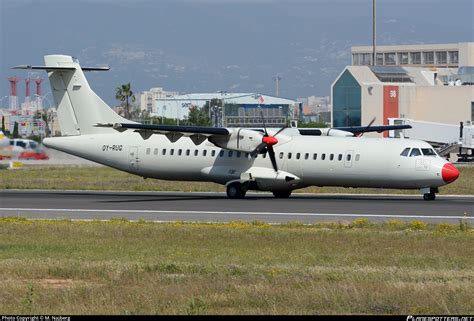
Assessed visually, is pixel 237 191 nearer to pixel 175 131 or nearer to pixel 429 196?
pixel 175 131

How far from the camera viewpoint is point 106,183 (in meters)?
52.8

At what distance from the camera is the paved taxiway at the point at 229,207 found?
105 ft

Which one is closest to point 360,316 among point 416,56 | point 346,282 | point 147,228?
point 346,282

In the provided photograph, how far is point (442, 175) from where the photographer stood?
36.9 meters

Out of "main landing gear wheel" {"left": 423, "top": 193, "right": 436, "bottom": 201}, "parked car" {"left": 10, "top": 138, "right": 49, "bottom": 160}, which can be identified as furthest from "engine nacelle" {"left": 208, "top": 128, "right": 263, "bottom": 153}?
"parked car" {"left": 10, "top": 138, "right": 49, "bottom": 160}

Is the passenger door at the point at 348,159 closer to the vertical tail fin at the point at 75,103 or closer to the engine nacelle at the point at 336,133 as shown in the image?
the engine nacelle at the point at 336,133

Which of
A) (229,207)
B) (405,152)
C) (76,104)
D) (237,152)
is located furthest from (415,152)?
(76,104)

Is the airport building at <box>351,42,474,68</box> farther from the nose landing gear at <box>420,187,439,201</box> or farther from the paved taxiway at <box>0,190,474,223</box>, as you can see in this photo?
the nose landing gear at <box>420,187,439,201</box>

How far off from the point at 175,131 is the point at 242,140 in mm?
2640

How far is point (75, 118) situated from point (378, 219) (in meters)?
16.6

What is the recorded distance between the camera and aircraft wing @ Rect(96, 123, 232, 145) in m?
38.7

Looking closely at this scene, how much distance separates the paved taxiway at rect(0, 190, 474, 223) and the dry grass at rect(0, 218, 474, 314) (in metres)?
2.67

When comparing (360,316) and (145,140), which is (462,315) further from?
(145,140)

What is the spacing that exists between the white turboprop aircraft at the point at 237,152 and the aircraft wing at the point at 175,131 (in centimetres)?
4
